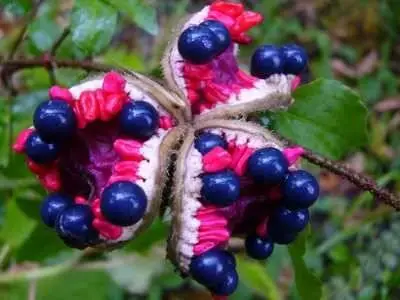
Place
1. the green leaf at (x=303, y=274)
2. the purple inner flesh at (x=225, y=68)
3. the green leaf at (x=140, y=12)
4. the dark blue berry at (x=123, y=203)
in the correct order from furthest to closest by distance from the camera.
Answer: the green leaf at (x=140, y=12) < the green leaf at (x=303, y=274) < the purple inner flesh at (x=225, y=68) < the dark blue berry at (x=123, y=203)

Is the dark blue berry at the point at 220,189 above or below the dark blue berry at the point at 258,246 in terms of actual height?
above

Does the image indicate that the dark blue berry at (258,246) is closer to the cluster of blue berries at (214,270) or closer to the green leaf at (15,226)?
the cluster of blue berries at (214,270)

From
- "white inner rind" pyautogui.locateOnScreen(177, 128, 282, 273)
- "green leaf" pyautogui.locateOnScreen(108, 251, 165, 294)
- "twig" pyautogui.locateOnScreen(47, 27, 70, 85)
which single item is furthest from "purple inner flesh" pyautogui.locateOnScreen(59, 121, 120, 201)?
"green leaf" pyautogui.locateOnScreen(108, 251, 165, 294)

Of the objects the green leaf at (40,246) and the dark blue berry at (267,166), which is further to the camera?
the green leaf at (40,246)

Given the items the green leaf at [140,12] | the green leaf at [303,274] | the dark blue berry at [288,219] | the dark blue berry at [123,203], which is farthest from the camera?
the green leaf at [140,12]

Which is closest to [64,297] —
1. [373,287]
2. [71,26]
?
[373,287]

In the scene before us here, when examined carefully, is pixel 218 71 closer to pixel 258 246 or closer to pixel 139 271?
pixel 258 246

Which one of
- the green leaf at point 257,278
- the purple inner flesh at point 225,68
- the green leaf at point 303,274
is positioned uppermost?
the purple inner flesh at point 225,68

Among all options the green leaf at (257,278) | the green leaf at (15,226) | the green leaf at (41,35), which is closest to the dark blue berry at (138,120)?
the green leaf at (41,35)
